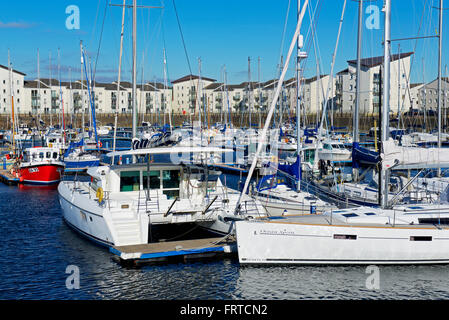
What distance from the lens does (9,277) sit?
17906mm

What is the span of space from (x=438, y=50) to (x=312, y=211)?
17.9 m

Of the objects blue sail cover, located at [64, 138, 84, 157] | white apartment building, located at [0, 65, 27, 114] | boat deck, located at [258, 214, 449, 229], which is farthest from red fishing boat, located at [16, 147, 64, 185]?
white apartment building, located at [0, 65, 27, 114]

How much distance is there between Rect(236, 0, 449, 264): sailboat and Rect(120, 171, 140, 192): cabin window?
6.24 meters

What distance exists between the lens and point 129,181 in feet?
72.2

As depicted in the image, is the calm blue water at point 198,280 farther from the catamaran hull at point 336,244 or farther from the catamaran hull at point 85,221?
the catamaran hull at point 85,221

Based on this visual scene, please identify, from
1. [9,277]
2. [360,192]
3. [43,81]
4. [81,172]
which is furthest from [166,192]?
[43,81]

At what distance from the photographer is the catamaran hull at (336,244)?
17.3 m

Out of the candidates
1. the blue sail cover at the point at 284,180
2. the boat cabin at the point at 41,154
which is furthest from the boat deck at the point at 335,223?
the boat cabin at the point at 41,154

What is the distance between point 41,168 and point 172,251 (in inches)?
995

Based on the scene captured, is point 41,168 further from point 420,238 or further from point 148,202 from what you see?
point 420,238

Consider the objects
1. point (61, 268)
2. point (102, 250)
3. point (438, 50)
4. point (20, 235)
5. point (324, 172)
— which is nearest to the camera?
point (61, 268)

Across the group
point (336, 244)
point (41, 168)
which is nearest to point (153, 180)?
Result: point (336, 244)

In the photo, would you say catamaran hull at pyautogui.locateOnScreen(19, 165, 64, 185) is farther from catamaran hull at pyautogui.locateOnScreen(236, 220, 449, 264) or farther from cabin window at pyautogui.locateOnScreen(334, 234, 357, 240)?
cabin window at pyautogui.locateOnScreen(334, 234, 357, 240)

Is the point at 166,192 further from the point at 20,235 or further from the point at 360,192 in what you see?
the point at 360,192
